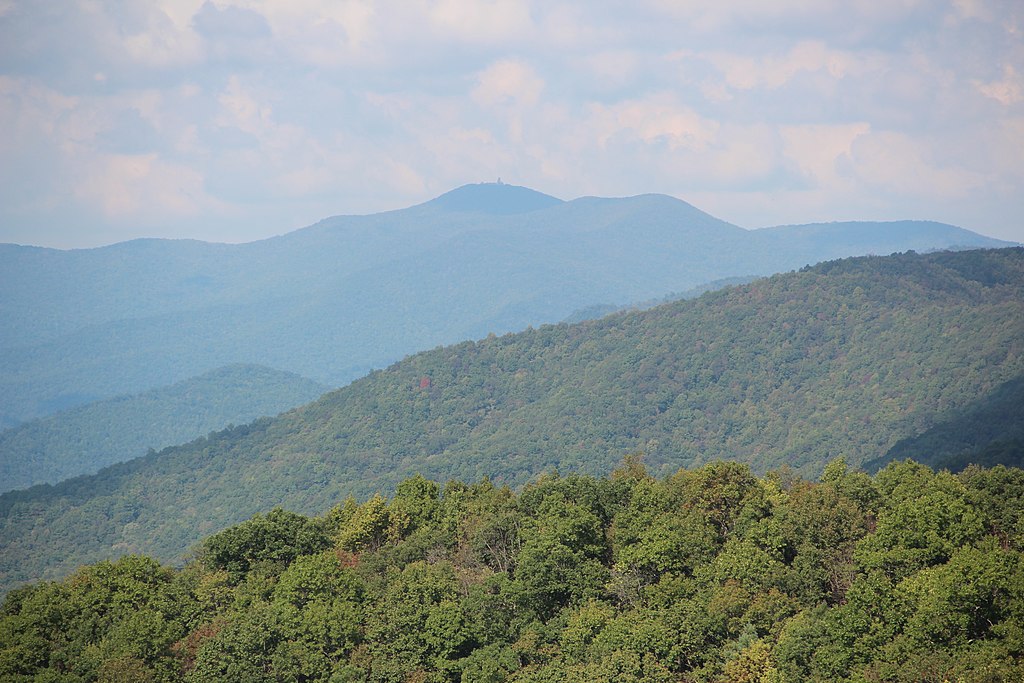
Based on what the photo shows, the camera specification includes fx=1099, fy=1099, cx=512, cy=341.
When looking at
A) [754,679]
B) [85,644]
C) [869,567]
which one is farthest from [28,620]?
[869,567]

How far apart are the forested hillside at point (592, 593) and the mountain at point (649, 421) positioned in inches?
3625

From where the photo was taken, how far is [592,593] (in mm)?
46594

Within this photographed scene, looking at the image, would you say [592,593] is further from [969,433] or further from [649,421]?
[649,421]

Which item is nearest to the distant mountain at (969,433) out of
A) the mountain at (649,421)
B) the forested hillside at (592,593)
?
the mountain at (649,421)

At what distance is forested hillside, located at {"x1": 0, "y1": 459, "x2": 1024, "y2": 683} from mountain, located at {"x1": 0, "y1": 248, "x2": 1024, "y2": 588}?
92066mm

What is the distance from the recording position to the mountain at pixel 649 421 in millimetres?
151875

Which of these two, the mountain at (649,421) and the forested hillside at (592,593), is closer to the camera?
the forested hillside at (592,593)

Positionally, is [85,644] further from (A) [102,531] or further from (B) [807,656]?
(A) [102,531]

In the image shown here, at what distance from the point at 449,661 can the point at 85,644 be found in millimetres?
16490

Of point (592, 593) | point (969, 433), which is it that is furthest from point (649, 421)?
point (592, 593)

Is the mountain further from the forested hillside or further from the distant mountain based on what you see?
the forested hillside

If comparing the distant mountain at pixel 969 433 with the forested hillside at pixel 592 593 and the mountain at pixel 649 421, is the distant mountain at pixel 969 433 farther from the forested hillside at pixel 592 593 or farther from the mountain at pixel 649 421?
the forested hillside at pixel 592 593

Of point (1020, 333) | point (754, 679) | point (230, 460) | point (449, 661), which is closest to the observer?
point (754, 679)

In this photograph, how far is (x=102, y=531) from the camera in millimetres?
176500
